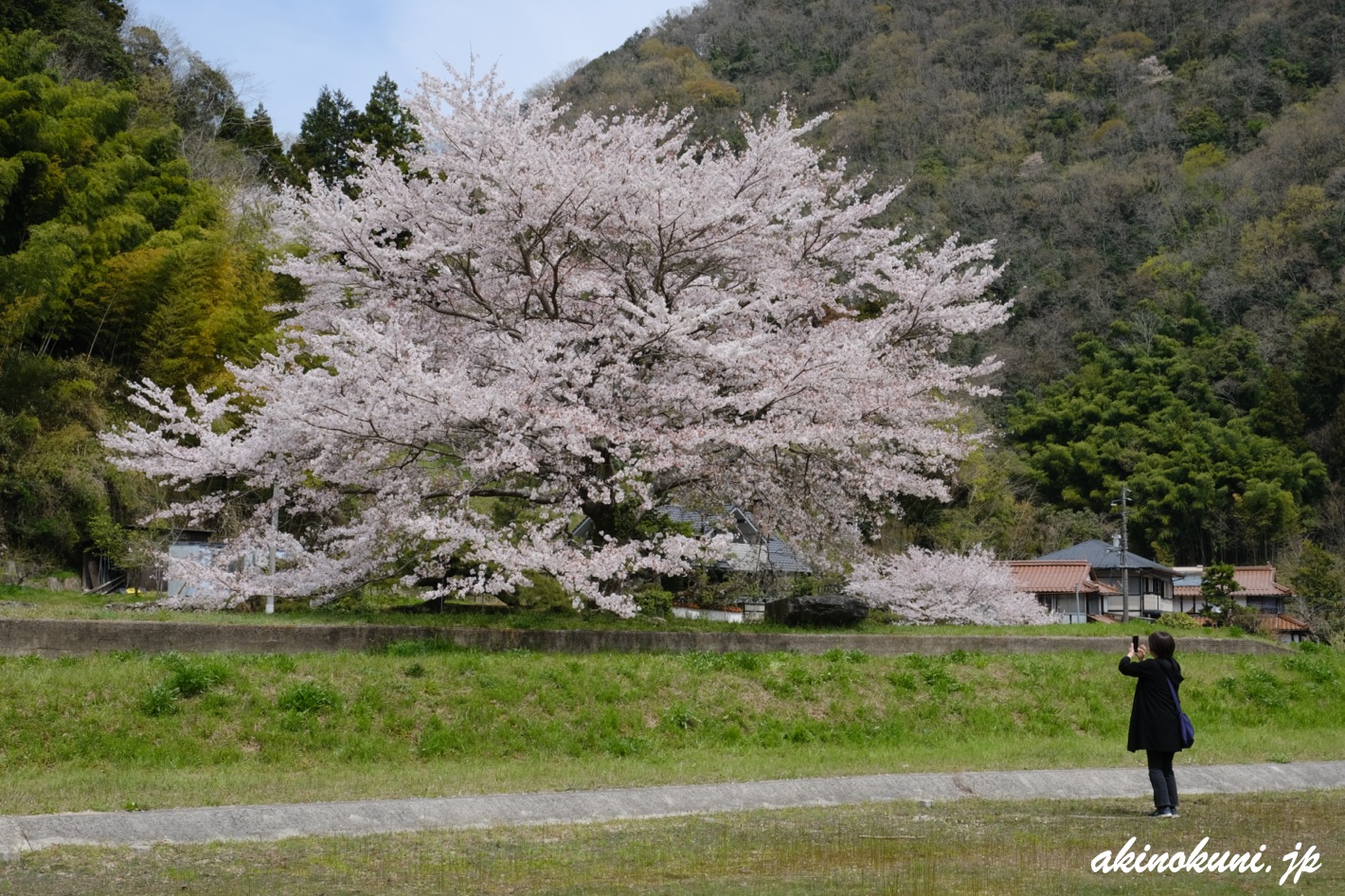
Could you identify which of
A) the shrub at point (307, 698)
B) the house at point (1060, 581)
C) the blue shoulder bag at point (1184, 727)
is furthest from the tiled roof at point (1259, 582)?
the shrub at point (307, 698)

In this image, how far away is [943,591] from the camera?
20766 mm

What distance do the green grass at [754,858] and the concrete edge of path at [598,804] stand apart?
0.31 metres

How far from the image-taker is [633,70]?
87.2 m

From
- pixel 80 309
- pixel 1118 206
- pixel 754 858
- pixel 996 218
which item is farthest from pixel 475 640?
pixel 1118 206

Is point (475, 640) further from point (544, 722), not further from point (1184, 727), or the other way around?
point (1184, 727)

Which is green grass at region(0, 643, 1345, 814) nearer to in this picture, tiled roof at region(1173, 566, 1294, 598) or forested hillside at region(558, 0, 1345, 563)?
forested hillside at region(558, 0, 1345, 563)

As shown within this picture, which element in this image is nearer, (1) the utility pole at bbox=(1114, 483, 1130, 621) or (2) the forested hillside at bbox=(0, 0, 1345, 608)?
(2) the forested hillside at bbox=(0, 0, 1345, 608)

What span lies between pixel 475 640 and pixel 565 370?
3280 millimetres

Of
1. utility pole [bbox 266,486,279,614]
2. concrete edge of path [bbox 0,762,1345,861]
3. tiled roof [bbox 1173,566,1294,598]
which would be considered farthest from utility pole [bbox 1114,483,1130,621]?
utility pole [bbox 266,486,279,614]

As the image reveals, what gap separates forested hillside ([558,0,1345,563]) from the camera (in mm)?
49562

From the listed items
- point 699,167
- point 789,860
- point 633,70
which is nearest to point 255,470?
point 699,167

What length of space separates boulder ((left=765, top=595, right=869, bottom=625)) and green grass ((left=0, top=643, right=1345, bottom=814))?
2.13m

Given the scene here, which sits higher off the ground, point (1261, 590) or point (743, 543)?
point (743, 543)

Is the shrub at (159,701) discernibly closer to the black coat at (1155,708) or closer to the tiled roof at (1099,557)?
the black coat at (1155,708)
